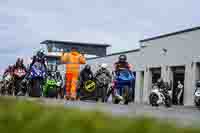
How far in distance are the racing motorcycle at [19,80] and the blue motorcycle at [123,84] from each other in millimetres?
4172

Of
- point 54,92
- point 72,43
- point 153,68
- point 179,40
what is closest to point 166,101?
point 54,92

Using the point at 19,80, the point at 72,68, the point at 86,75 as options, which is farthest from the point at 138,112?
the point at 19,80

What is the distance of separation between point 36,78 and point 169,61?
877 inches

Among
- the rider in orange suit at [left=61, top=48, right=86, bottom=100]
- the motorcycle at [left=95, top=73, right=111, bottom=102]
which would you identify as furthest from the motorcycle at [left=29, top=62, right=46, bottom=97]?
the motorcycle at [left=95, top=73, right=111, bottom=102]

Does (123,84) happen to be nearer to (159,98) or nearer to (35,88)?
(35,88)

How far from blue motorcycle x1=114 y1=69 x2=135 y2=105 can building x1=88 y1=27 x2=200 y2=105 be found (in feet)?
54.7

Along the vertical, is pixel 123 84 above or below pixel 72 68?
below

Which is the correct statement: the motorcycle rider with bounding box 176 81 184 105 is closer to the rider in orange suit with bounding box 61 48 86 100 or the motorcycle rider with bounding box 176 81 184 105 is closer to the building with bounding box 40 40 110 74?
the rider in orange suit with bounding box 61 48 86 100

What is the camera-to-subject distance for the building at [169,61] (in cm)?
3609

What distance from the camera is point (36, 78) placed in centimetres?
1884

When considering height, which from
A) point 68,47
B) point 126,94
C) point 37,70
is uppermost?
point 68,47

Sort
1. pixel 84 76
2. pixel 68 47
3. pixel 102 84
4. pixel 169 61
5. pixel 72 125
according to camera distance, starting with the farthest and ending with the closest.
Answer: pixel 68 47 → pixel 169 61 → pixel 84 76 → pixel 102 84 → pixel 72 125

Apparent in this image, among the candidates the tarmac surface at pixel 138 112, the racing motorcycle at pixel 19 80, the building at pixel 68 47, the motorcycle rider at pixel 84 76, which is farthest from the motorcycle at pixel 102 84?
the building at pixel 68 47

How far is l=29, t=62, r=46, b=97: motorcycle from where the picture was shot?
18.7 m
